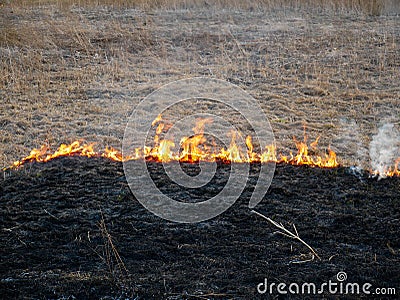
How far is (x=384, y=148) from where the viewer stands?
17.9ft

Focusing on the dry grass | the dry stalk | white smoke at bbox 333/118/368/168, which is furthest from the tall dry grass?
the dry stalk

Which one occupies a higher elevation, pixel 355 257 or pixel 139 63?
pixel 139 63

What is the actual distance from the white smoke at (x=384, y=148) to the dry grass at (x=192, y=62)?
0.42 feet

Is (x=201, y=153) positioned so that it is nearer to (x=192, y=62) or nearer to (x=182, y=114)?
(x=182, y=114)

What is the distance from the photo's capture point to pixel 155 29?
924 centimetres

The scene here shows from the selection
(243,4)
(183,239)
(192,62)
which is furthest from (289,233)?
(243,4)

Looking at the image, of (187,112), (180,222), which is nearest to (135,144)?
(187,112)

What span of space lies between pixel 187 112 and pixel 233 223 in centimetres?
301

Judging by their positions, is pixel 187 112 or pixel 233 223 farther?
pixel 187 112

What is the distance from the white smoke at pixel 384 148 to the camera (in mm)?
4879

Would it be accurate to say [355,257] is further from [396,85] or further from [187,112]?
[396,85]

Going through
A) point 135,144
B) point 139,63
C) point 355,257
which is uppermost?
point 139,63

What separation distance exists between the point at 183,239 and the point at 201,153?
1650mm

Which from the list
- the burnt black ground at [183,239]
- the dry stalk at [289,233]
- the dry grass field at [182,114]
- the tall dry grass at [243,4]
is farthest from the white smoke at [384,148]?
the tall dry grass at [243,4]
